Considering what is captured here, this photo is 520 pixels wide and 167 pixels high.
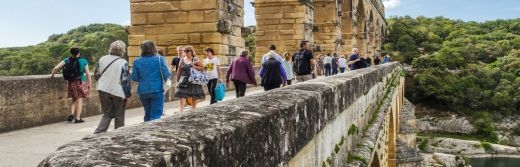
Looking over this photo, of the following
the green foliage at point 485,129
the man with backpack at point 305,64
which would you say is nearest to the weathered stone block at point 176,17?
the man with backpack at point 305,64

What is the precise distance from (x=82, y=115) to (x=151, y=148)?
690 cm

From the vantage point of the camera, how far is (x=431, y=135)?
5184cm

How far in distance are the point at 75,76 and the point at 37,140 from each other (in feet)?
4.63

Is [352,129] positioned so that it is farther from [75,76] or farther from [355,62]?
[355,62]

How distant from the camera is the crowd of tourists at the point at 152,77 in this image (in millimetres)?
4969

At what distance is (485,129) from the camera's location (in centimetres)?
5219

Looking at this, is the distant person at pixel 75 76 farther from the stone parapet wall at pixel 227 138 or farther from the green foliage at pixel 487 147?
the green foliage at pixel 487 147

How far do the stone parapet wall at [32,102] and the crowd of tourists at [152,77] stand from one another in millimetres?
229

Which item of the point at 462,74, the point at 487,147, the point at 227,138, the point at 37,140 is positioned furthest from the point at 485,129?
the point at 227,138

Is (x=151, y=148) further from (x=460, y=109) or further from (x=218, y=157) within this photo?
(x=460, y=109)

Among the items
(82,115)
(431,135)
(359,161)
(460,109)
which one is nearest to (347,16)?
(82,115)

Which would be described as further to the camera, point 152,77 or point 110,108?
point 152,77

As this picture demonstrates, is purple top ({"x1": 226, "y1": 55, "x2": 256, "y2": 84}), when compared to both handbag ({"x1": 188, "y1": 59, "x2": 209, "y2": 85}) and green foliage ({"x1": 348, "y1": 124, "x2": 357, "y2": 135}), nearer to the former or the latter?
handbag ({"x1": 188, "y1": 59, "x2": 209, "y2": 85})

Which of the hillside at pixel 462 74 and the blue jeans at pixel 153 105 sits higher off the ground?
the blue jeans at pixel 153 105
